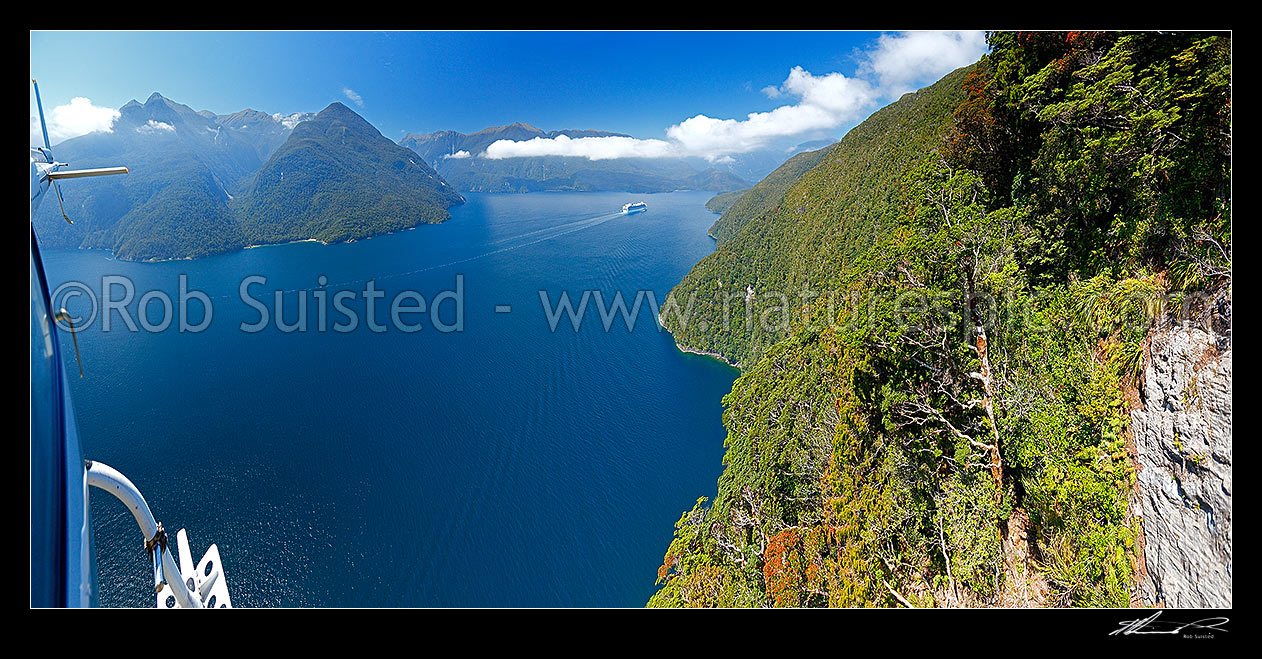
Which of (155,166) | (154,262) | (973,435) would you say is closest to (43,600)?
(973,435)

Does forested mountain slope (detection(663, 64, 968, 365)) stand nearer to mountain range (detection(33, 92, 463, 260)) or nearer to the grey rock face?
the grey rock face

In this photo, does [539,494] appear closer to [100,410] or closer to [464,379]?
[464,379]

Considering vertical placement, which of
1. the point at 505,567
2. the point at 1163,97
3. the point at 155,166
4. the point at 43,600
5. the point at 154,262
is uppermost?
the point at 155,166

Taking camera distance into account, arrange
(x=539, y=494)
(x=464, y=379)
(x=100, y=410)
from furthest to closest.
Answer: (x=464, y=379) → (x=100, y=410) → (x=539, y=494)

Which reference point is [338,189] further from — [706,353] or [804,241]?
[804,241]

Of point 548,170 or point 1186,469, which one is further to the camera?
point 548,170

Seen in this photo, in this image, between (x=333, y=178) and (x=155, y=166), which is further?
(x=333, y=178)

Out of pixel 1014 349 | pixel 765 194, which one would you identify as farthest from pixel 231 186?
pixel 1014 349

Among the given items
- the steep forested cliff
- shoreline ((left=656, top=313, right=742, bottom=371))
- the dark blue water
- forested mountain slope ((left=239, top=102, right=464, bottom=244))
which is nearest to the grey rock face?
the steep forested cliff
